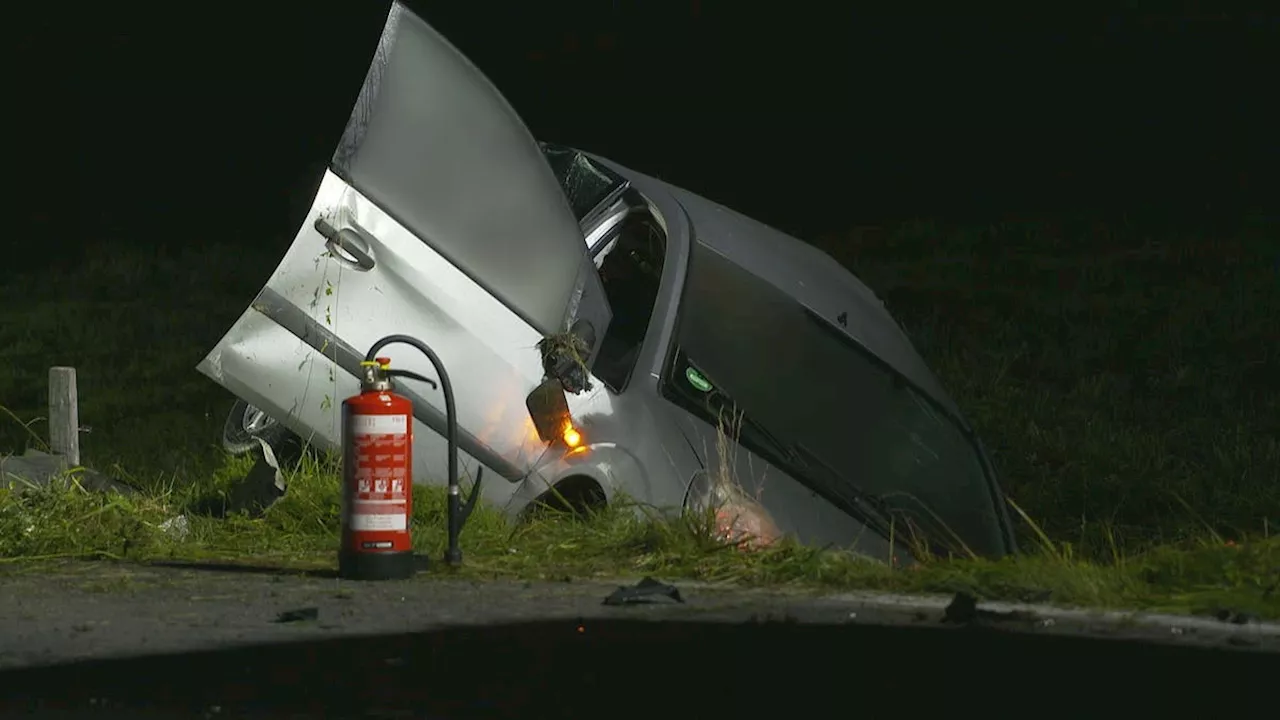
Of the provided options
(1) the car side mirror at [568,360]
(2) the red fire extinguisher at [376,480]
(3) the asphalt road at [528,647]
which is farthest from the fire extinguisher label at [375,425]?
(1) the car side mirror at [568,360]

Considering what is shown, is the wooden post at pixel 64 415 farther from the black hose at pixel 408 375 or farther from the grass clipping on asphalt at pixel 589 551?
the black hose at pixel 408 375

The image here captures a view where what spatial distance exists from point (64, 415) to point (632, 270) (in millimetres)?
2622

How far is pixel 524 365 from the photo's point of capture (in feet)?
23.0

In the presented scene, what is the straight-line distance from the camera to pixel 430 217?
7113mm

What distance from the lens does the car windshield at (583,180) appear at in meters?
8.95

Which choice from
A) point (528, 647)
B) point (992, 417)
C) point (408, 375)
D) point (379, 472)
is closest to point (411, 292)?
point (408, 375)

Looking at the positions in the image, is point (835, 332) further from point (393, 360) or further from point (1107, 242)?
point (1107, 242)

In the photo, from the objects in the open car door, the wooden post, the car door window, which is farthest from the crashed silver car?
the wooden post

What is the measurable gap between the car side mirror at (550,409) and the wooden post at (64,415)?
259 centimetres

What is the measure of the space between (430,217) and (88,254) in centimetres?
1099

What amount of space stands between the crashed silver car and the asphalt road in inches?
22.0

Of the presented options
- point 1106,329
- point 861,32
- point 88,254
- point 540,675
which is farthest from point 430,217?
point 861,32

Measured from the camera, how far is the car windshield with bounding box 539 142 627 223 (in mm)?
8945

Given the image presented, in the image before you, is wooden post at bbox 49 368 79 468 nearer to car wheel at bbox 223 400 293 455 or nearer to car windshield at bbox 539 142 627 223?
car wheel at bbox 223 400 293 455
